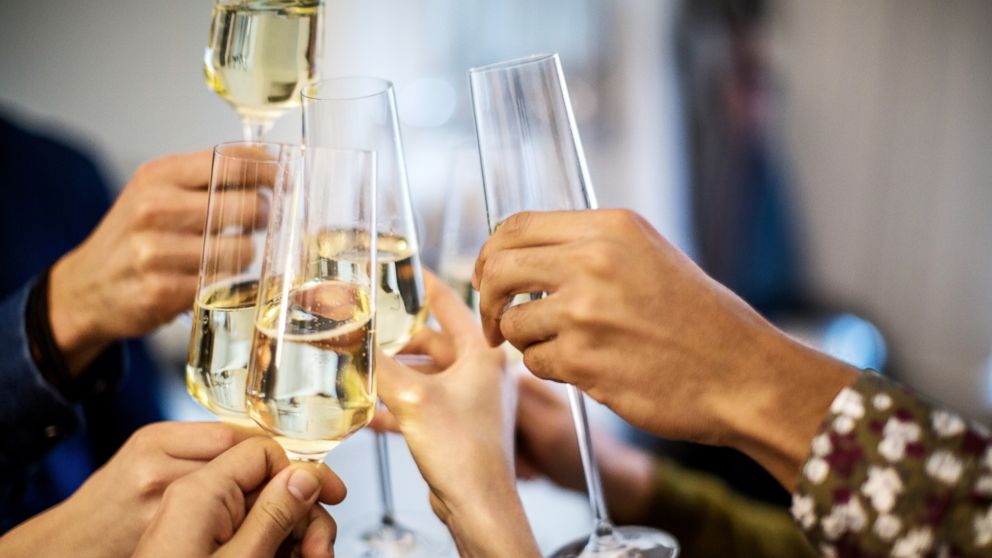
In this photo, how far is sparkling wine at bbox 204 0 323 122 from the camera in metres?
1.02

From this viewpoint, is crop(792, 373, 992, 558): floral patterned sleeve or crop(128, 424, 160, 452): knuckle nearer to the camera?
crop(792, 373, 992, 558): floral patterned sleeve

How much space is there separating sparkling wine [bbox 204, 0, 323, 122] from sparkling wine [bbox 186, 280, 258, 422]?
0.31 meters

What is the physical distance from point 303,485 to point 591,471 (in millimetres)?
359

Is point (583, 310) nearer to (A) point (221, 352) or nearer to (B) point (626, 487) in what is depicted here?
(A) point (221, 352)

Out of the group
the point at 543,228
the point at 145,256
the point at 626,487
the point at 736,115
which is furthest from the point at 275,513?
the point at 736,115

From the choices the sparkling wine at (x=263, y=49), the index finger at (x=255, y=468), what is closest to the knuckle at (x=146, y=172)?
the sparkling wine at (x=263, y=49)

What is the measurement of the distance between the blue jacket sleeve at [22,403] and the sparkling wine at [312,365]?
2.25 feet

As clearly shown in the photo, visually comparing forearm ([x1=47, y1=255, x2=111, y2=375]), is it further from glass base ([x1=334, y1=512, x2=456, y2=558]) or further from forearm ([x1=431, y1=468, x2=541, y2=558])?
forearm ([x1=431, y1=468, x2=541, y2=558])

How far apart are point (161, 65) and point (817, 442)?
330 cm

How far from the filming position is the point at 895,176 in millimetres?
4012

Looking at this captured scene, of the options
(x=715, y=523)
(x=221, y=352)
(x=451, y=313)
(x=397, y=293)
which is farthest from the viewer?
(x=715, y=523)

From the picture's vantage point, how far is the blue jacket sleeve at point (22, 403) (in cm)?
127

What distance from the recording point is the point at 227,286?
34.8 inches

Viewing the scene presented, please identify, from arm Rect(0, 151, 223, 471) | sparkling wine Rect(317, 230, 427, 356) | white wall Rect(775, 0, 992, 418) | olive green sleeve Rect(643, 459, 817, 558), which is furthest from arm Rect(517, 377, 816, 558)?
white wall Rect(775, 0, 992, 418)
